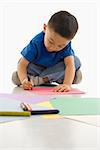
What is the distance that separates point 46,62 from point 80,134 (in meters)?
0.84

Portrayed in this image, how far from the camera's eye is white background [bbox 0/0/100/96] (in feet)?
7.20

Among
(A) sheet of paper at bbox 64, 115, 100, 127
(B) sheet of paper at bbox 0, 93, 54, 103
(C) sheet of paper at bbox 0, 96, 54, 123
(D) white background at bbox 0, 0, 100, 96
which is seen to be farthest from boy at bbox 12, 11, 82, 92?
(D) white background at bbox 0, 0, 100, 96

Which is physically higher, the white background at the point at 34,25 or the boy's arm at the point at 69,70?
the white background at the point at 34,25

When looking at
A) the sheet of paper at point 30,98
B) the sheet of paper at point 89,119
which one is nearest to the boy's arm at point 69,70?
the sheet of paper at point 30,98

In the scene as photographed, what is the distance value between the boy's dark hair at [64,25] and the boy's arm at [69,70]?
0.65 ft

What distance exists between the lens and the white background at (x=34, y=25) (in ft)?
7.20

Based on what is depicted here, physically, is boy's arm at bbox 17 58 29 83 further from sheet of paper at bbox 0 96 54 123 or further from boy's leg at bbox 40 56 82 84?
sheet of paper at bbox 0 96 54 123

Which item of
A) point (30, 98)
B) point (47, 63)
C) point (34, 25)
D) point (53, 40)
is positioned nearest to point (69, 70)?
point (47, 63)

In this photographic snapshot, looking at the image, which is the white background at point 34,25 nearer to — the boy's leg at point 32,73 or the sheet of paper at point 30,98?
the boy's leg at point 32,73

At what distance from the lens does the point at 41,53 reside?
4.87 feet

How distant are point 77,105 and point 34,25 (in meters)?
1.32

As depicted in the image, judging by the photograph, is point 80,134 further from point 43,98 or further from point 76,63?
point 76,63

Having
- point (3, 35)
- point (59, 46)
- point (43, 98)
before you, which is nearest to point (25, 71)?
point (59, 46)

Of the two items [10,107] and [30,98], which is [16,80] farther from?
[10,107]
